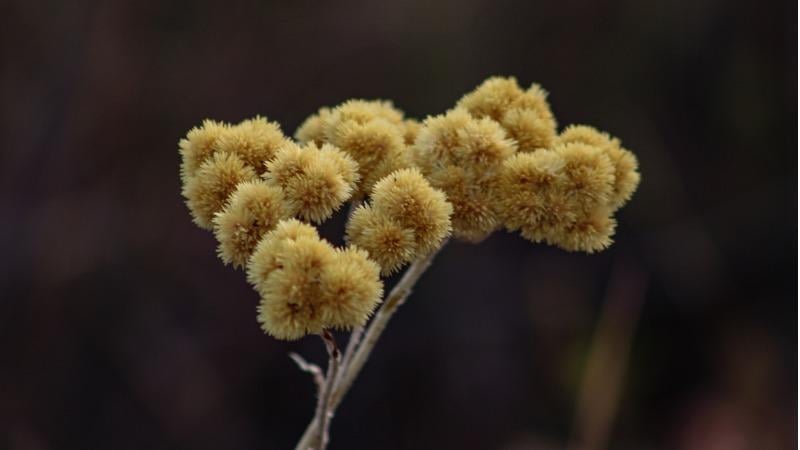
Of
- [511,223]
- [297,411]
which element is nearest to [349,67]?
[297,411]

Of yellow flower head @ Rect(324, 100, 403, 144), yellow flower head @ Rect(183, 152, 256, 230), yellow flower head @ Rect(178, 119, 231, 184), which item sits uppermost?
yellow flower head @ Rect(324, 100, 403, 144)

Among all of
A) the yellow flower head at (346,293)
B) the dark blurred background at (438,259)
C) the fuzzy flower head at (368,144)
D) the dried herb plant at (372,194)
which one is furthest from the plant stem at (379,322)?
the dark blurred background at (438,259)

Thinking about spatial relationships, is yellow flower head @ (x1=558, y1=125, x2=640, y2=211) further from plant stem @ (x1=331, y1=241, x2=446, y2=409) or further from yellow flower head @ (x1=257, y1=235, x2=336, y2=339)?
yellow flower head @ (x1=257, y1=235, x2=336, y2=339)

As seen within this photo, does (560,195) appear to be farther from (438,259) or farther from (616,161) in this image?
(438,259)

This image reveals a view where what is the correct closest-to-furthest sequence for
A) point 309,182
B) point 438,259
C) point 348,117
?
point 309,182
point 348,117
point 438,259

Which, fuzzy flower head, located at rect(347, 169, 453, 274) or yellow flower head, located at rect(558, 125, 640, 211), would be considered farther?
yellow flower head, located at rect(558, 125, 640, 211)

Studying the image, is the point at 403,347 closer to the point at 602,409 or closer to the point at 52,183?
the point at 602,409

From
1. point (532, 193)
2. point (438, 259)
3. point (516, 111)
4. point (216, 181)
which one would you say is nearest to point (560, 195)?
point (532, 193)

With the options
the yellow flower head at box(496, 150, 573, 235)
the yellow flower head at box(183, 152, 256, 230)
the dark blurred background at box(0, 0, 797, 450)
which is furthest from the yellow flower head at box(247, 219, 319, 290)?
the dark blurred background at box(0, 0, 797, 450)
